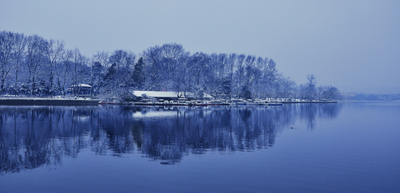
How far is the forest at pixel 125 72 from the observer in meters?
64.3

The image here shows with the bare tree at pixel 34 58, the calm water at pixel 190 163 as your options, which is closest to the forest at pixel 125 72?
the bare tree at pixel 34 58

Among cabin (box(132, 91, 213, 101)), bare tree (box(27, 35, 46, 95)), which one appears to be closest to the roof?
cabin (box(132, 91, 213, 101))

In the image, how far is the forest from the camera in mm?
64312

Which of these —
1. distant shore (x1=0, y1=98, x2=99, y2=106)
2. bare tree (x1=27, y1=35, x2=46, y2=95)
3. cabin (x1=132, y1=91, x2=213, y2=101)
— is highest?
bare tree (x1=27, y1=35, x2=46, y2=95)

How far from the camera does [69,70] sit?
262ft

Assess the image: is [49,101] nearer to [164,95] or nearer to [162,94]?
[162,94]

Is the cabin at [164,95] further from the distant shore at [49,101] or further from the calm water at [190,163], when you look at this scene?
the calm water at [190,163]

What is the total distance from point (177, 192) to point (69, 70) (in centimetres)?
7919

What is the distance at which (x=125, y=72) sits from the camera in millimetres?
78688

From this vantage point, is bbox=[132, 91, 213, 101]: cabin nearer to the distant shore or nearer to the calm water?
the distant shore

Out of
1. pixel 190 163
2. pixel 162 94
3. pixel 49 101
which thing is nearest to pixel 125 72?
pixel 162 94

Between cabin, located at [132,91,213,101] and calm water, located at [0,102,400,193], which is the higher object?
cabin, located at [132,91,213,101]

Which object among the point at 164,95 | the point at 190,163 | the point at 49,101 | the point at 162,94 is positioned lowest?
the point at 190,163

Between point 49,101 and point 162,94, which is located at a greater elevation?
point 162,94
